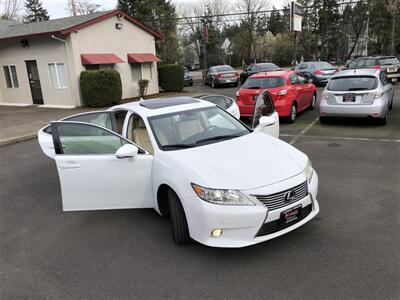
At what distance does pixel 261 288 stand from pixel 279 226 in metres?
0.64

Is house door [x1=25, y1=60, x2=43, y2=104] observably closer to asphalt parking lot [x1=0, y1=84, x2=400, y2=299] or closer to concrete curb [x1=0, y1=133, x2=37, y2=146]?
concrete curb [x1=0, y1=133, x2=37, y2=146]

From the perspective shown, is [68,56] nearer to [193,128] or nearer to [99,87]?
[99,87]

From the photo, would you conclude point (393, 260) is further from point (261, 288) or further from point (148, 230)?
point (148, 230)

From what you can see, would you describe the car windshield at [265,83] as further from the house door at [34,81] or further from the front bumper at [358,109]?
the house door at [34,81]

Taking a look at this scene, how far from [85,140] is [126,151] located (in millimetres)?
836

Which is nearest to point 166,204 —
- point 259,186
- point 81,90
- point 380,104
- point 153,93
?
point 259,186

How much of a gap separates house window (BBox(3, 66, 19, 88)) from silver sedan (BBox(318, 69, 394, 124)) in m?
17.1

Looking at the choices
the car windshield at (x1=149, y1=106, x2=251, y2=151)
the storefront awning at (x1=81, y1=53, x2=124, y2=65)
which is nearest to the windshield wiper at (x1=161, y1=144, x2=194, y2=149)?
the car windshield at (x1=149, y1=106, x2=251, y2=151)

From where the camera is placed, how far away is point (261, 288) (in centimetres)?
313

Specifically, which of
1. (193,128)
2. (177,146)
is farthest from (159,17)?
(177,146)

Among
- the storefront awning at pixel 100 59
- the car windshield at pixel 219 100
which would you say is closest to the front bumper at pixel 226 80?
the storefront awning at pixel 100 59

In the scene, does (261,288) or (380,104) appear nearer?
(261,288)

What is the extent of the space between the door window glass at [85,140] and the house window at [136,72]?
53.7 feet

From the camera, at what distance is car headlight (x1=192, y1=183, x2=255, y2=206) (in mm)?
3340
